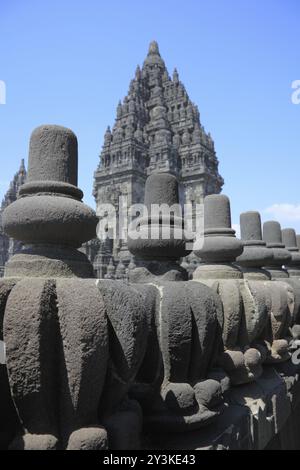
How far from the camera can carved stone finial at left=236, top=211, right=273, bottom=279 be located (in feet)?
13.8

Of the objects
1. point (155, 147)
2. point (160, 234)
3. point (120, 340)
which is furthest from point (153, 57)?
point (120, 340)

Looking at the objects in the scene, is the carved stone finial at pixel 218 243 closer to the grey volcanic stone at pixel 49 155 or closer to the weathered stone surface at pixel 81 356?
the grey volcanic stone at pixel 49 155

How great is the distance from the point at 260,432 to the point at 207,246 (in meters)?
1.54

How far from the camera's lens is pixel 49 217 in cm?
187

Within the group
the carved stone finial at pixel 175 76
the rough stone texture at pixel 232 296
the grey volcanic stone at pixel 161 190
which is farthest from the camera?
the carved stone finial at pixel 175 76

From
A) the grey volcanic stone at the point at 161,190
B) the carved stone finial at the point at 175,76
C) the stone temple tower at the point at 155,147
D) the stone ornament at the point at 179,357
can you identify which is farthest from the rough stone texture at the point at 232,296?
the carved stone finial at the point at 175,76

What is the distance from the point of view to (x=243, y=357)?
9.70ft

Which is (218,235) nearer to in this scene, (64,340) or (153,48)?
(64,340)

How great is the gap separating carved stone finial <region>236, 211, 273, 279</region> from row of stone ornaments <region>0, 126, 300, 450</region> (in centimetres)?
130

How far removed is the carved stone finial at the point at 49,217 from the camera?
1.89 meters

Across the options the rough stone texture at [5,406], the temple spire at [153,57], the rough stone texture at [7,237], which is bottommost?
the rough stone texture at [5,406]

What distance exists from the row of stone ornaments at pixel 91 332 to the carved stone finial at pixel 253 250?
1300mm

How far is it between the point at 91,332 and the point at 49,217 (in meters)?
0.63
